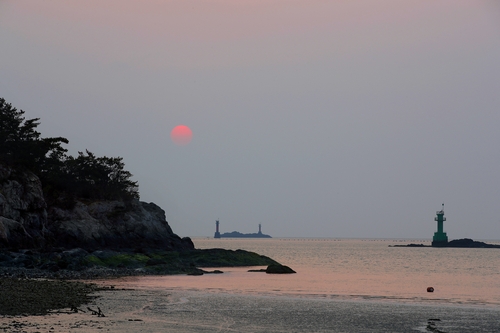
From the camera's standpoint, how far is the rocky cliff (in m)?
77.0

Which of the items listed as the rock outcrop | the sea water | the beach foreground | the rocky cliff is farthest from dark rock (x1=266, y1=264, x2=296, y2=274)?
the rock outcrop

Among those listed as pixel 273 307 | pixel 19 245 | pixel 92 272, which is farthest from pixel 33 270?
pixel 273 307

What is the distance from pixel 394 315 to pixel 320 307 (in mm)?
5682

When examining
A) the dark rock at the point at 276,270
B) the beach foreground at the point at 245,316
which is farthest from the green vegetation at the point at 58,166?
the beach foreground at the point at 245,316

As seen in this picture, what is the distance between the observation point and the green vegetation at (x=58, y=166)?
9394 centimetres

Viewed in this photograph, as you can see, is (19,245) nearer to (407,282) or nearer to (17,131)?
(17,131)

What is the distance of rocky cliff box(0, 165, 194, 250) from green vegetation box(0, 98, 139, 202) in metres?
3.43

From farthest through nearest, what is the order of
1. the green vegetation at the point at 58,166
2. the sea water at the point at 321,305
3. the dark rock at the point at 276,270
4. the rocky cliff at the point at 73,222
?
the green vegetation at the point at 58,166
the rocky cliff at the point at 73,222
the dark rock at the point at 276,270
the sea water at the point at 321,305

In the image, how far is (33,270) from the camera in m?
59.1

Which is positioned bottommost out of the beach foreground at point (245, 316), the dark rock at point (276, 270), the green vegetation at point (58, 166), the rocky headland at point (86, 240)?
the beach foreground at point (245, 316)

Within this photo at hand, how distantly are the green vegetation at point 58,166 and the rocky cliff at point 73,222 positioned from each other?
135 inches

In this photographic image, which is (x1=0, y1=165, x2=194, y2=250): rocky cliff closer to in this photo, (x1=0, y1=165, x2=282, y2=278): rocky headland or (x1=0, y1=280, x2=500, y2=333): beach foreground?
(x1=0, y1=165, x2=282, y2=278): rocky headland

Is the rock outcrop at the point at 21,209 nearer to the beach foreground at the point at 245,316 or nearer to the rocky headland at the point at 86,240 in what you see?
the rocky headland at the point at 86,240

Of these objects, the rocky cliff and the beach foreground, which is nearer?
the beach foreground
